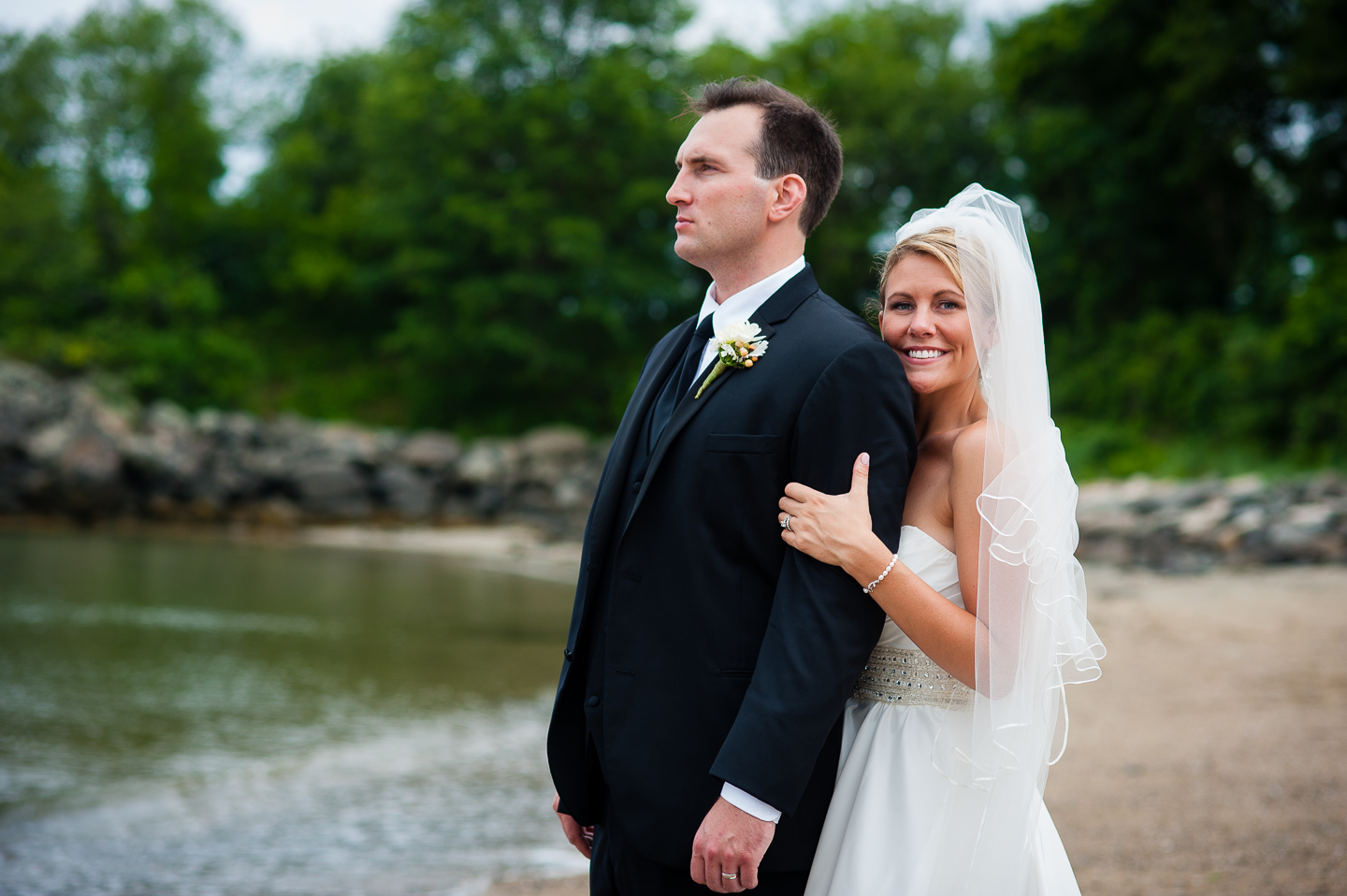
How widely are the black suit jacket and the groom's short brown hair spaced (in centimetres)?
34

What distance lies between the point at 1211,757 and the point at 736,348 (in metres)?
5.08

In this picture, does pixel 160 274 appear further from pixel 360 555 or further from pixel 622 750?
pixel 622 750

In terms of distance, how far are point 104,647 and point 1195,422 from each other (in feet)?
61.9

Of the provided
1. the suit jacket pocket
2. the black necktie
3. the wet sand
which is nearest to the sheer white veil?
the suit jacket pocket

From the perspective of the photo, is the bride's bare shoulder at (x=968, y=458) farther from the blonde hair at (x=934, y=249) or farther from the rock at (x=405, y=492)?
the rock at (x=405, y=492)

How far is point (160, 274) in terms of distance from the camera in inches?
1178

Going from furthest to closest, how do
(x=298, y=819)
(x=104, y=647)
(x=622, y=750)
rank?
(x=104, y=647)
(x=298, y=819)
(x=622, y=750)

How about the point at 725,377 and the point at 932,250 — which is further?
the point at 932,250

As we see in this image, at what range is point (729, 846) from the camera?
208cm

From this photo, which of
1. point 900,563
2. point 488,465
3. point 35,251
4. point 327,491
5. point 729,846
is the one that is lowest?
point 327,491

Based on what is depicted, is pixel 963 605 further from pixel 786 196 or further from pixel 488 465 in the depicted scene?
pixel 488 465

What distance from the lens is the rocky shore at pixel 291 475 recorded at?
19.1 metres

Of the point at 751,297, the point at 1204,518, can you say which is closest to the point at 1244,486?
the point at 1204,518

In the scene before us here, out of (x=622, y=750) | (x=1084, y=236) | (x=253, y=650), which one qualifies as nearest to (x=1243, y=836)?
(x=622, y=750)
